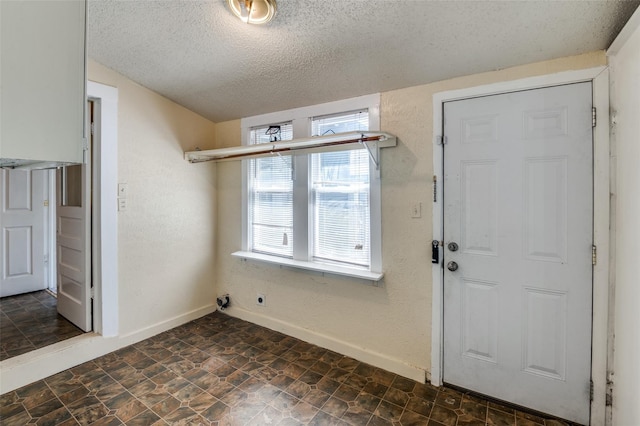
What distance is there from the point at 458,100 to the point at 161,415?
2.74 metres

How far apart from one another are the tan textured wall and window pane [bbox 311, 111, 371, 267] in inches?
53.0

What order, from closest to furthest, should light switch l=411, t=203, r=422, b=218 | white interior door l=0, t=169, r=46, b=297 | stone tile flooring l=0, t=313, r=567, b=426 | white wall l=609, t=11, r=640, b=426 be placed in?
white wall l=609, t=11, r=640, b=426 → stone tile flooring l=0, t=313, r=567, b=426 → light switch l=411, t=203, r=422, b=218 → white interior door l=0, t=169, r=46, b=297

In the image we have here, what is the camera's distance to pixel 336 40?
72.1 inches

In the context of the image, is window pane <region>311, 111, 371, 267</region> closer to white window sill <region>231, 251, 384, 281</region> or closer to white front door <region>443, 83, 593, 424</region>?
white window sill <region>231, 251, 384, 281</region>

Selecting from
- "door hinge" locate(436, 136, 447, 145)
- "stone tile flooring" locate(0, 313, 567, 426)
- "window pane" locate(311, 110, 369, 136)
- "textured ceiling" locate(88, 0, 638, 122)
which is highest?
"textured ceiling" locate(88, 0, 638, 122)

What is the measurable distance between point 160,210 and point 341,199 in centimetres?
176

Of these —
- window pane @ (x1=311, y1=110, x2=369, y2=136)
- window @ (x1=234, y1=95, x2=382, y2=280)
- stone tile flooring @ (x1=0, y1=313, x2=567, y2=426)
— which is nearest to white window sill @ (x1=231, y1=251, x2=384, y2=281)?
window @ (x1=234, y1=95, x2=382, y2=280)

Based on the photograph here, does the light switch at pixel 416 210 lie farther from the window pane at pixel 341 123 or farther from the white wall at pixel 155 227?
the white wall at pixel 155 227

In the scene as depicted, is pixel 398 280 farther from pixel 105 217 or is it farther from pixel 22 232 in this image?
pixel 22 232

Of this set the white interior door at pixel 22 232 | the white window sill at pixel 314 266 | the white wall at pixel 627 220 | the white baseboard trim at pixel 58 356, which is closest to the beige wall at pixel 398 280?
the white window sill at pixel 314 266

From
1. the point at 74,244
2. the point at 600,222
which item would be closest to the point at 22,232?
the point at 74,244

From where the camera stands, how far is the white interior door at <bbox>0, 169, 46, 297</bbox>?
11.8ft

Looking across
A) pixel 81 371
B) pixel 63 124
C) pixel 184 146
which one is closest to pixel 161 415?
pixel 81 371

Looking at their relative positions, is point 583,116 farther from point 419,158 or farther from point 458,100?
point 419,158
